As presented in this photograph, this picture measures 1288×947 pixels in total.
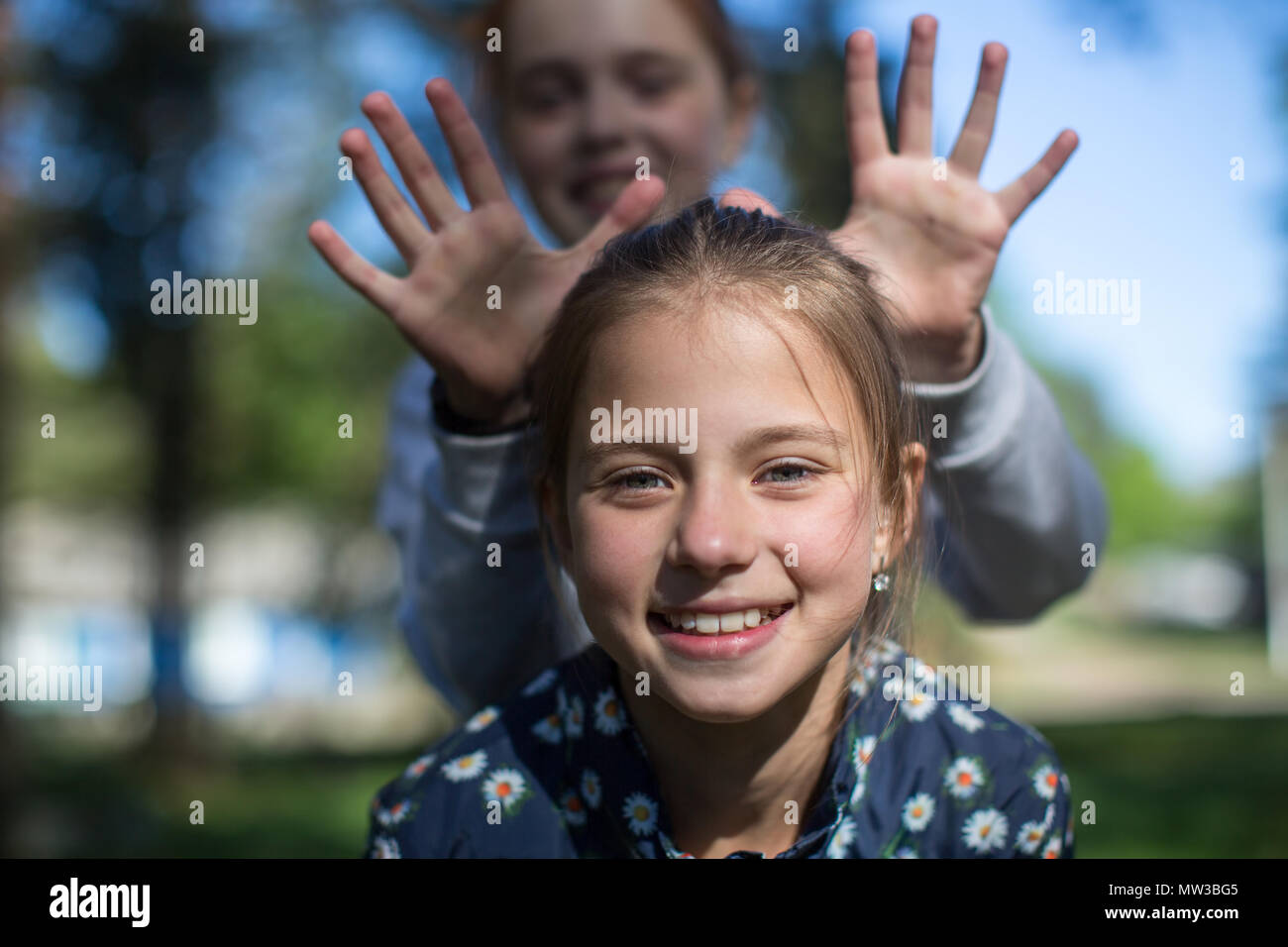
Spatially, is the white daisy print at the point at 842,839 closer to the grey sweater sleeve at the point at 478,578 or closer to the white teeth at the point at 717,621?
the white teeth at the point at 717,621

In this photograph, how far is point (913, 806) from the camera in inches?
60.5

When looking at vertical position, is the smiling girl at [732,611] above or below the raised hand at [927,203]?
below

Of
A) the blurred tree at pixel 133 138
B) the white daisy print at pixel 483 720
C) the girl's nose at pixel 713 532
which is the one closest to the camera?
the girl's nose at pixel 713 532

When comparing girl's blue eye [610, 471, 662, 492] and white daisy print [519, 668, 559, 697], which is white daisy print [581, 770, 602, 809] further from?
girl's blue eye [610, 471, 662, 492]

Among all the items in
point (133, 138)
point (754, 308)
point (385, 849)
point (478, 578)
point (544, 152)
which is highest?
point (133, 138)

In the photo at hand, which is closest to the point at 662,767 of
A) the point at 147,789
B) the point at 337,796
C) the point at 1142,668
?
the point at 337,796

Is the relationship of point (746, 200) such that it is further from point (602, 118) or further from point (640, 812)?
point (640, 812)

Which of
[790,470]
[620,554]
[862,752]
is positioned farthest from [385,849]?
[790,470]

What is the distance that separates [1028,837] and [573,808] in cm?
67

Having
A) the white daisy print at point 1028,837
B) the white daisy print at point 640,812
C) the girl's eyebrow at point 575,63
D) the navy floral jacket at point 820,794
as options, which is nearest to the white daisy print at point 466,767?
the navy floral jacket at point 820,794

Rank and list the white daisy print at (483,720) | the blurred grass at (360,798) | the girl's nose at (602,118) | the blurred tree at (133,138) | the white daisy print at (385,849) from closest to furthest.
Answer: the white daisy print at (385,849), the white daisy print at (483,720), the girl's nose at (602,118), the blurred grass at (360,798), the blurred tree at (133,138)

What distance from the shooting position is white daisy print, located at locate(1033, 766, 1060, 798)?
157 centimetres

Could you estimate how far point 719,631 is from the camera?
1363 millimetres

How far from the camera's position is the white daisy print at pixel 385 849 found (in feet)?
5.09
